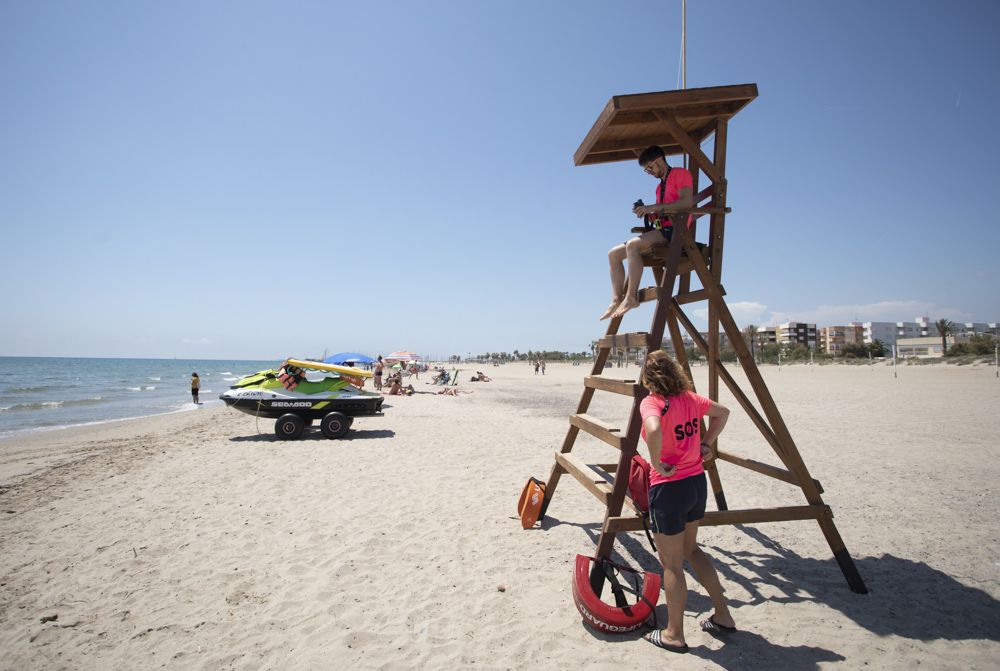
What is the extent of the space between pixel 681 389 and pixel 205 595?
4091 millimetres

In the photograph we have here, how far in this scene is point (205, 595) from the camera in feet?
12.0

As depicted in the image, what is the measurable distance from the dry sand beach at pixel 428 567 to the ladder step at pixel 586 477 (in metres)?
0.85

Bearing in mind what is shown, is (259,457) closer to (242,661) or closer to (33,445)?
(242,661)

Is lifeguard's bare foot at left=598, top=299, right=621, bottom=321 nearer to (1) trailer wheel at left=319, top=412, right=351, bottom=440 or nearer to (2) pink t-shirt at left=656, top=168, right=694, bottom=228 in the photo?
(2) pink t-shirt at left=656, top=168, right=694, bottom=228

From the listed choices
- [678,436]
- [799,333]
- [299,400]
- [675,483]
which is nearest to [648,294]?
[678,436]

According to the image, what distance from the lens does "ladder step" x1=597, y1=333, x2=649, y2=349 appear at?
3.38m

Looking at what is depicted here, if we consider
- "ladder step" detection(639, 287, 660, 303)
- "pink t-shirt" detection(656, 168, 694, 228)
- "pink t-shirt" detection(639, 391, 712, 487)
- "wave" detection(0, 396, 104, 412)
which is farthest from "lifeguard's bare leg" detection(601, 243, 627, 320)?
"wave" detection(0, 396, 104, 412)

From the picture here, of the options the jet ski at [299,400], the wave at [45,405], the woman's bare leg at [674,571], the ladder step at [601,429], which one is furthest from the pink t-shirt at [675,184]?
the wave at [45,405]

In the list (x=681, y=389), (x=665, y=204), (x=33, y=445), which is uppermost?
(x=665, y=204)

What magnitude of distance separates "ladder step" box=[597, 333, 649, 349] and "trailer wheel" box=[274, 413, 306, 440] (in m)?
8.82

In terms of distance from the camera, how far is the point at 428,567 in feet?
13.3

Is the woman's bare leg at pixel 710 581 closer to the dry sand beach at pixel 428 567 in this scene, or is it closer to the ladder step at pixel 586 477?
the dry sand beach at pixel 428 567

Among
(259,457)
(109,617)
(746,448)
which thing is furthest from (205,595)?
(746,448)

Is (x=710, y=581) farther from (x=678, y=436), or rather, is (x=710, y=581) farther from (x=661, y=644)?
(x=678, y=436)
